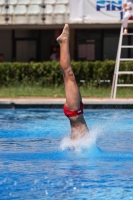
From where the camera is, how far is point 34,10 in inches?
984

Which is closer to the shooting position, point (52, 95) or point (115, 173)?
point (115, 173)

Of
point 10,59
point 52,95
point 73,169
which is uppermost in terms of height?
point 73,169

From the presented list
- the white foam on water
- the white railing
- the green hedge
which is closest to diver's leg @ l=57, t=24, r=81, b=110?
the white foam on water

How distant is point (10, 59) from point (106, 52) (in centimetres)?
374

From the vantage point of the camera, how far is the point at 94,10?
2305 centimetres

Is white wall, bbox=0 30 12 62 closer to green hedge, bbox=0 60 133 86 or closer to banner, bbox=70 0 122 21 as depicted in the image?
banner, bbox=70 0 122 21

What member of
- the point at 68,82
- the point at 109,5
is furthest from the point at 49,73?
the point at 68,82

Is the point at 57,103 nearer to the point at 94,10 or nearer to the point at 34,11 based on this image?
the point at 94,10

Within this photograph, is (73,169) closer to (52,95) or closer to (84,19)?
(52,95)

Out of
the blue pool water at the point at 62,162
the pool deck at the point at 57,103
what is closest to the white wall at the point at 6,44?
the pool deck at the point at 57,103

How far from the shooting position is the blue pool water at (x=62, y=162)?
694 centimetres

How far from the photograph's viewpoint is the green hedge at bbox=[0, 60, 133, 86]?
2220cm

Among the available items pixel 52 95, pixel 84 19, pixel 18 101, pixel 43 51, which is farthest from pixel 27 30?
pixel 18 101

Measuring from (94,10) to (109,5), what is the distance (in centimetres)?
73
